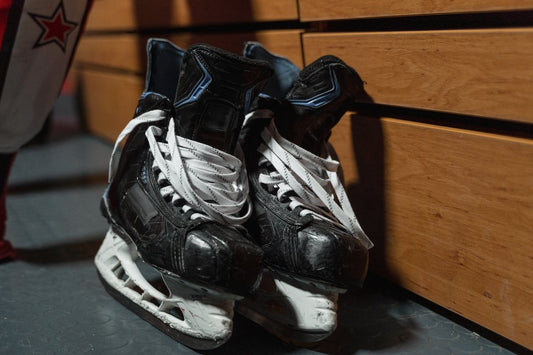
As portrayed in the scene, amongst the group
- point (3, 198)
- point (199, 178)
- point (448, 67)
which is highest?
point (448, 67)

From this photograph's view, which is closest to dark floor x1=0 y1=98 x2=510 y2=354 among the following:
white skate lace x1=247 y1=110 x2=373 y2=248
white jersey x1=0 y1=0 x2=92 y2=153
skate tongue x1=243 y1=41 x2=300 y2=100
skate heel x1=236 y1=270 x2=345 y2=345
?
skate heel x1=236 y1=270 x2=345 y2=345

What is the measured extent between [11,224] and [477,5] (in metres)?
1.17

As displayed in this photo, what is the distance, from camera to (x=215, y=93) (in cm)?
84

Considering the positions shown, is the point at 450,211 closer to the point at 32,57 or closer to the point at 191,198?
the point at 191,198

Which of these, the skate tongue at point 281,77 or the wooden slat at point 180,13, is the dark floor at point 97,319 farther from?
the wooden slat at point 180,13

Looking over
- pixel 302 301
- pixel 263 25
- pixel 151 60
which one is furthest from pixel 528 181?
pixel 263 25

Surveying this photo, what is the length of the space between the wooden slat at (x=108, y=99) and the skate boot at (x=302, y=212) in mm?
1063

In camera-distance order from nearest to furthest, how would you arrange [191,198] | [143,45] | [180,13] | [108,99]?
[191,198] < [180,13] < [143,45] < [108,99]

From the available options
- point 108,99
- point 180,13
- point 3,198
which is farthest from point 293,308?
point 108,99

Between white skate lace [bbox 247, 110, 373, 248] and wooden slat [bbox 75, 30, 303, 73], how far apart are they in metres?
0.28

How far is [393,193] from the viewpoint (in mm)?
990

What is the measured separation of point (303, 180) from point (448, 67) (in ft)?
0.91

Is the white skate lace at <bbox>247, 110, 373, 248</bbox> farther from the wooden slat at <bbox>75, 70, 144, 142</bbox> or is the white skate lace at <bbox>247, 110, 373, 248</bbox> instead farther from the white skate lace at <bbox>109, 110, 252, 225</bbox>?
the wooden slat at <bbox>75, 70, 144, 142</bbox>

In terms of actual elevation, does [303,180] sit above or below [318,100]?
below
